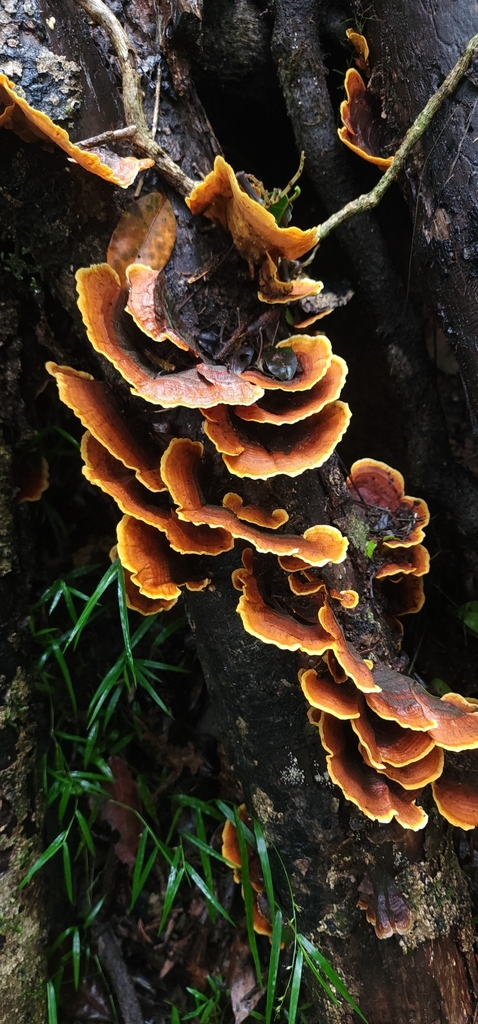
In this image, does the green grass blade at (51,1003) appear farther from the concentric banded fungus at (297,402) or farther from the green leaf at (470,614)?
the concentric banded fungus at (297,402)

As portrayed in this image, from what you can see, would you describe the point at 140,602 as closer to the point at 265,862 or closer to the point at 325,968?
the point at 265,862

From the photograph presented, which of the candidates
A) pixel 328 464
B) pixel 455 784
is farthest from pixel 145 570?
pixel 455 784

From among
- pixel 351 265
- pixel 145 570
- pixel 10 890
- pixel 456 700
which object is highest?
pixel 351 265

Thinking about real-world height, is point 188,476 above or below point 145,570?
above

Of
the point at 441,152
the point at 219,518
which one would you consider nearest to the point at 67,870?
the point at 219,518

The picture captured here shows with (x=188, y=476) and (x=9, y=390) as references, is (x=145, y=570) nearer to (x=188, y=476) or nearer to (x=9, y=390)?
(x=188, y=476)

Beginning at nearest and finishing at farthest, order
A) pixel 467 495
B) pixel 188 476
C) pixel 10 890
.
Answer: pixel 188 476 → pixel 10 890 → pixel 467 495

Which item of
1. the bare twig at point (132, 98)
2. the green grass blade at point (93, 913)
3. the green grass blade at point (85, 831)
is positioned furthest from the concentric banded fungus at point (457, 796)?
the bare twig at point (132, 98)
